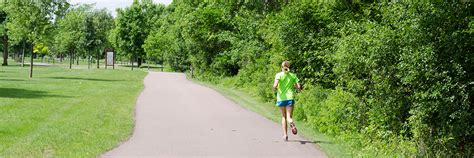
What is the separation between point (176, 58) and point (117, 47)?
23.2 m

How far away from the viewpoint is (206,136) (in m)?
12.2

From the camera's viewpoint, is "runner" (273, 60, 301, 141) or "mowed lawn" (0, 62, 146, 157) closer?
"mowed lawn" (0, 62, 146, 157)

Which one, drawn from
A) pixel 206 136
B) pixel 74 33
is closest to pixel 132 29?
pixel 74 33

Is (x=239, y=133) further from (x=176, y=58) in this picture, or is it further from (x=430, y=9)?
(x=176, y=58)

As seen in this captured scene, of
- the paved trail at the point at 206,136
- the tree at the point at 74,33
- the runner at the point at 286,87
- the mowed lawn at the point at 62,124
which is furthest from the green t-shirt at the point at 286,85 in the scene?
the tree at the point at 74,33

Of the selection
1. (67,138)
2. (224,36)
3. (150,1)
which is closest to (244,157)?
(67,138)

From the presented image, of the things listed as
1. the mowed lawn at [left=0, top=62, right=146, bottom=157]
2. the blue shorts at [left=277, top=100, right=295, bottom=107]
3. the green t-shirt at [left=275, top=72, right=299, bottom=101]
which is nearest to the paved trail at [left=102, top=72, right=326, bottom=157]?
the mowed lawn at [left=0, top=62, right=146, bottom=157]

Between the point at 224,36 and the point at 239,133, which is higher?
the point at 224,36

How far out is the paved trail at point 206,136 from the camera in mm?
10148

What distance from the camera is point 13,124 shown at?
1335 centimetres

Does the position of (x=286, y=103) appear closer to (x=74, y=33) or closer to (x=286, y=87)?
(x=286, y=87)

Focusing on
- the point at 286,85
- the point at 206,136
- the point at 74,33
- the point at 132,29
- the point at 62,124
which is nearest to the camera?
the point at 286,85

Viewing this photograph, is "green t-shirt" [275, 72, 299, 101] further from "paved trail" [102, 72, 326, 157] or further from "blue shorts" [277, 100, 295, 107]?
"paved trail" [102, 72, 326, 157]

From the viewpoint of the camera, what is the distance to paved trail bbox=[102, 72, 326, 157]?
10148 millimetres
